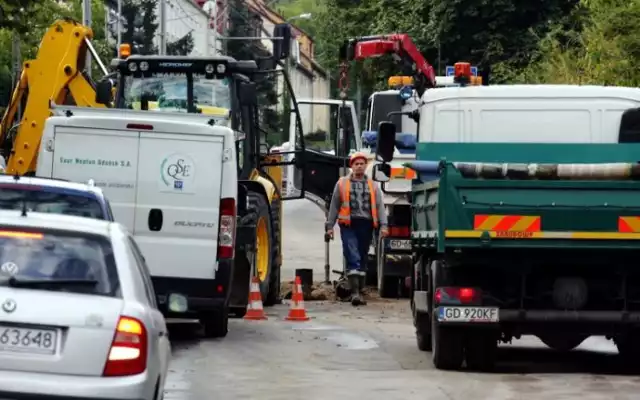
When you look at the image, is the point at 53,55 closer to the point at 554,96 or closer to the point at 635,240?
the point at 554,96

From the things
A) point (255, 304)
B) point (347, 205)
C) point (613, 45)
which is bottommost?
point (255, 304)

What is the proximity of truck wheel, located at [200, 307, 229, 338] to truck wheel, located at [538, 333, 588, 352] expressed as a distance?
11.2 feet

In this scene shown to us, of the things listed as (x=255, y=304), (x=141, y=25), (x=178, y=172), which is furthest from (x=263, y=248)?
(x=141, y=25)

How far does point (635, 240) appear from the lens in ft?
41.8

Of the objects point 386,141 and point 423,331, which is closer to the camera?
point 423,331

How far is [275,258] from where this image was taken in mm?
20672

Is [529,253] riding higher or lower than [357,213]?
higher

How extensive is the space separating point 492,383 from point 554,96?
3695mm

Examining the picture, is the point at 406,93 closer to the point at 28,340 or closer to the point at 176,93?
the point at 176,93

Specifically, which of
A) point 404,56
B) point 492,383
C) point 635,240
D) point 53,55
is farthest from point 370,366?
point 404,56

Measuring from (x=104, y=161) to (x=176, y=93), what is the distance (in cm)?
393

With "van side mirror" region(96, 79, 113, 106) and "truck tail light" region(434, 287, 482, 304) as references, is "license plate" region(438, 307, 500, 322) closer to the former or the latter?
"truck tail light" region(434, 287, 482, 304)

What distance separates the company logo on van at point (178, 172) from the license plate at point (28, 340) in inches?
288

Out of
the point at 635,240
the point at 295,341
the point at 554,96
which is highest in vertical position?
the point at 554,96
